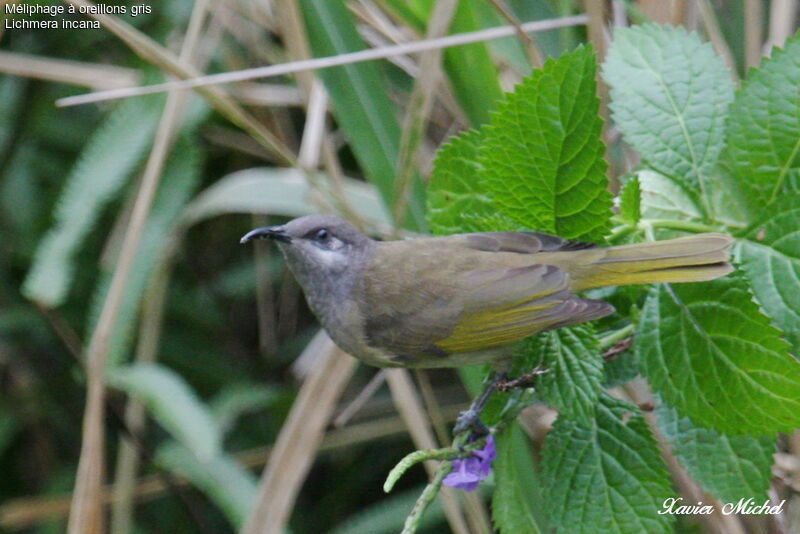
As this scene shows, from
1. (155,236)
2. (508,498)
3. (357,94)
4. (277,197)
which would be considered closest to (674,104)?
(508,498)

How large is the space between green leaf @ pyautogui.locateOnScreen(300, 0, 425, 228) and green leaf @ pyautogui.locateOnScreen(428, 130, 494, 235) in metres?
0.81

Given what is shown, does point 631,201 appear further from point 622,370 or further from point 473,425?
point 473,425

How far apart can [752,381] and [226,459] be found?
2.36 m

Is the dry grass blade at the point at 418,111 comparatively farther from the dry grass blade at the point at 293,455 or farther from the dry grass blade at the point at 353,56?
the dry grass blade at the point at 293,455

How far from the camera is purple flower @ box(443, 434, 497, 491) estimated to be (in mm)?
1664

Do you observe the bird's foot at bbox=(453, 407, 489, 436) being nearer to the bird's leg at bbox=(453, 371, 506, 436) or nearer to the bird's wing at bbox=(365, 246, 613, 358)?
the bird's leg at bbox=(453, 371, 506, 436)

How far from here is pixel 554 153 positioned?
1591mm

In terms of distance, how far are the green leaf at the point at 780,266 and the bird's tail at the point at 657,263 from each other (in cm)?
6

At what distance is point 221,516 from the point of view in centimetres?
383

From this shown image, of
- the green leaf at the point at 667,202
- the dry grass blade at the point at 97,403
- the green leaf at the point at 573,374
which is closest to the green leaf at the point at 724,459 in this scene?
the green leaf at the point at 573,374

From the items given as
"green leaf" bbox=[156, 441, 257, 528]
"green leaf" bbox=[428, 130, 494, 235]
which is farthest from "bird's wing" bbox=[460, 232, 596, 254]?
"green leaf" bbox=[156, 441, 257, 528]

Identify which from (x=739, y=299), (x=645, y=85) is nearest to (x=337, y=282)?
(x=645, y=85)

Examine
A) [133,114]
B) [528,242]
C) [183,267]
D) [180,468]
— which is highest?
[133,114]

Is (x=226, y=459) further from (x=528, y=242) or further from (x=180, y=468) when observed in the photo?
(x=528, y=242)
